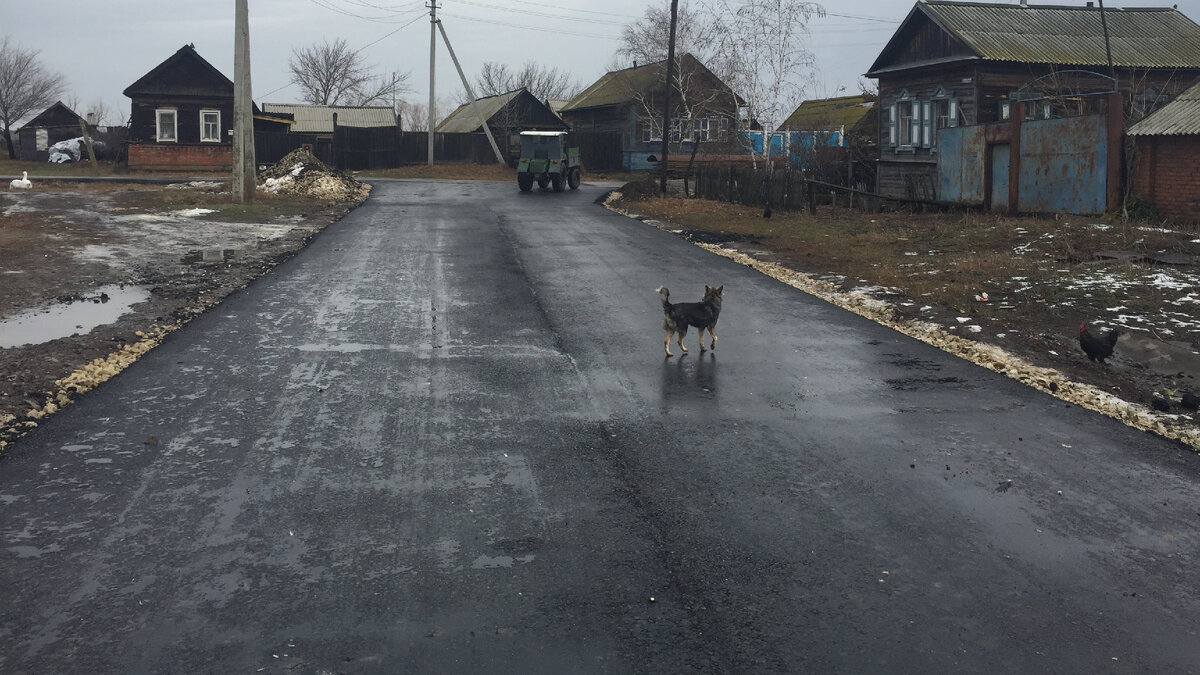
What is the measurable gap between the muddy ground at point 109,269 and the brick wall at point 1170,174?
54.1 feet

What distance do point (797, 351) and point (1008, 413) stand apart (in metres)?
2.73

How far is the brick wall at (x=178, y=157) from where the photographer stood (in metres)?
51.5

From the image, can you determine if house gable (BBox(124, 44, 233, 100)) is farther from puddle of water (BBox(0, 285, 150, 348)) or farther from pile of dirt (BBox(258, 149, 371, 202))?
puddle of water (BBox(0, 285, 150, 348))

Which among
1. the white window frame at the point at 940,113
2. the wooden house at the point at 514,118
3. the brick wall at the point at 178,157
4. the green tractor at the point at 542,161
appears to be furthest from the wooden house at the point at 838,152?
the brick wall at the point at 178,157

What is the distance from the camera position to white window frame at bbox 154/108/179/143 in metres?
51.6

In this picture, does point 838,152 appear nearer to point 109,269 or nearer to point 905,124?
point 905,124

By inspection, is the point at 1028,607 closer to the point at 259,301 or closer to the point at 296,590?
the point at 296,590

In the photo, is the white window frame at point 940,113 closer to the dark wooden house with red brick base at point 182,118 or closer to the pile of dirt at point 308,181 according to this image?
the pile of dirt at point 308,181

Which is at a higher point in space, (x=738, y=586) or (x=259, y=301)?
(x=259, y=301)

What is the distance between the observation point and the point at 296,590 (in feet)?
16.0

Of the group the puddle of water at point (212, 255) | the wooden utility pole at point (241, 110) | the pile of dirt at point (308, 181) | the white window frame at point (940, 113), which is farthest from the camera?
the pile of dirt at point (308, 181)

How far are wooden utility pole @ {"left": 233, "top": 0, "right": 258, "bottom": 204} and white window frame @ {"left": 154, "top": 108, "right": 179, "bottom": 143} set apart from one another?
83.2 ft

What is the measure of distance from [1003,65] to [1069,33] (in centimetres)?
373

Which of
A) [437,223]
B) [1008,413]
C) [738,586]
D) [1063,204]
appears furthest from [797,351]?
[437,223]
